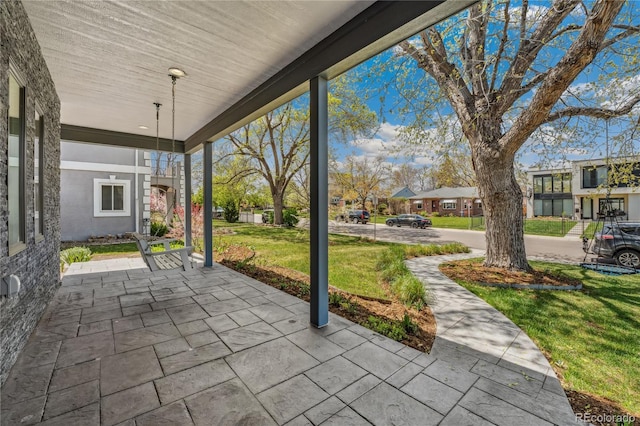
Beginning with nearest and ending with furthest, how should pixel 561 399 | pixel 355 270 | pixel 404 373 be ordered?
pixel 561 399 → pixel 404 373 → pixel 355 270

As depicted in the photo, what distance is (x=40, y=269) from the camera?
306 cm

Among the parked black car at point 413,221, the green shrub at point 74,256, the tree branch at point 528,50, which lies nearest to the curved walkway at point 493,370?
the tree branch at point 528,50

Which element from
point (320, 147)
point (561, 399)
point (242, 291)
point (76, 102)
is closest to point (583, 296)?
point (561, 399)

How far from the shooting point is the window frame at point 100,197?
9539mm

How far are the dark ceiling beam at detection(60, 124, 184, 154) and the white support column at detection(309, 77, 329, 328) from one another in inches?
169

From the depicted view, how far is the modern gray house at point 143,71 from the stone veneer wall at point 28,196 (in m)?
0.01

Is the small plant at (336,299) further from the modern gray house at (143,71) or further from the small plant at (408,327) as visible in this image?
the small plant at (408,327)

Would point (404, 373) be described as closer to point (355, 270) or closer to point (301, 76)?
point (301, 76)

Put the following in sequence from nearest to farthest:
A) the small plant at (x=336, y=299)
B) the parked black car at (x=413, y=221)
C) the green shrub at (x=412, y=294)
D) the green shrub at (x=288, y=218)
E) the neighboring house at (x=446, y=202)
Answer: the small plant at (x=336, y=299)
the green shrub at (x=412, y=294)
the green shrub at (x=288, y=218)
the parked black car at (x=413, y=221)
the neighboring house at (x=446, y=202)

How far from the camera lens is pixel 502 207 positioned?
18.1 ft

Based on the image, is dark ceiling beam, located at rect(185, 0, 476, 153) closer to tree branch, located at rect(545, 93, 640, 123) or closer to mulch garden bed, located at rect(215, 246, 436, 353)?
mulch garden bed, located at rect(215, 246, 436, 353)

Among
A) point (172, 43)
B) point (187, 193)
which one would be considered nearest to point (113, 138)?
point (187, 193)

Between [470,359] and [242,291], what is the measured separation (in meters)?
3.04

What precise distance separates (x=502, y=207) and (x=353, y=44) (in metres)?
4.85
